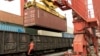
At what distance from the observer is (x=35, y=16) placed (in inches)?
434

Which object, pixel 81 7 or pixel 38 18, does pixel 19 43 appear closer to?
pixel 38 18

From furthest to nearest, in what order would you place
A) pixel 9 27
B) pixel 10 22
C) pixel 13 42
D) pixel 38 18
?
pixel 10 22 < pixel 9 27 < pixel 38 18 < pixel 13 42

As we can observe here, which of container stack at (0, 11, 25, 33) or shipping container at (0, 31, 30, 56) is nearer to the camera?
shipping container at (0, 31, 30, 56)

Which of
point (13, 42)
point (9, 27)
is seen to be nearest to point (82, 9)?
point (13, 42)

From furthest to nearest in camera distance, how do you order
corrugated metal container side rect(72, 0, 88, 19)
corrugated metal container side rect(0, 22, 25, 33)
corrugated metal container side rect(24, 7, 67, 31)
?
corrugated metal container side rect(0, 22, 25, 33), corrugated metal container side rect(24, 7, 67, 31), corrugated metal container side rect(72, 0, 88, 19)

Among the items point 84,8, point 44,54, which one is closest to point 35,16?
point 44,54

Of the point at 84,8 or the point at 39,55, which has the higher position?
the point at 84,8

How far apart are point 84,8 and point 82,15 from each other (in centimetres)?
29

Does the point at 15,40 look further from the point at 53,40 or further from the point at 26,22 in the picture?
the point at 53,40

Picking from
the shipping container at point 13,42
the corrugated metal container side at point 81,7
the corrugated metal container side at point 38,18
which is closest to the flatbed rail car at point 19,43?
the shipping container at point 13,42

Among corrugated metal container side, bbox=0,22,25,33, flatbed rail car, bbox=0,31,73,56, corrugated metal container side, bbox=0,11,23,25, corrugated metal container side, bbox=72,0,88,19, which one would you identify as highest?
corrugated metal container side, bbox=0,11,23,25

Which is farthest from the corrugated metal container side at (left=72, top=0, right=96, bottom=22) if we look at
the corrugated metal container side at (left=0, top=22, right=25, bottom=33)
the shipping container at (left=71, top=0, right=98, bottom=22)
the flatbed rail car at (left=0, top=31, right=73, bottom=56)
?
the corrugated metal container side at (left=0, top=22, right=25, bottom=33)

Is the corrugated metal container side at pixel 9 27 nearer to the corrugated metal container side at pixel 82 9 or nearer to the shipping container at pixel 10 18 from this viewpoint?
the shipping container at pixel 10 18

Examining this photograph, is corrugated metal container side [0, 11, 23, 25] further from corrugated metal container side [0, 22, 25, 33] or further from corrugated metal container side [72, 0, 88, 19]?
corrugated metal container side [72, 0, 88, 19]
